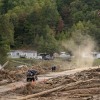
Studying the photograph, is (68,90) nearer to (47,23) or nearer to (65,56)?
(65,56)

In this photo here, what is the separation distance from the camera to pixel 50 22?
91.7 meters

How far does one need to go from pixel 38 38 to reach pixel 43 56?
6.60 meters

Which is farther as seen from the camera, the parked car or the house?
the house

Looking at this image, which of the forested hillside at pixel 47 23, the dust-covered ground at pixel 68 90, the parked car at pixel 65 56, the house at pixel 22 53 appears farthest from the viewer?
the forested hillside at pixel 47 23

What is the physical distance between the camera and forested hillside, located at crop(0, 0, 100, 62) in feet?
265

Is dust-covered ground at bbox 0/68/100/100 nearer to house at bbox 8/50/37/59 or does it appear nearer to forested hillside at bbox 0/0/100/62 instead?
forested hillside at bbox 0/0/100/62

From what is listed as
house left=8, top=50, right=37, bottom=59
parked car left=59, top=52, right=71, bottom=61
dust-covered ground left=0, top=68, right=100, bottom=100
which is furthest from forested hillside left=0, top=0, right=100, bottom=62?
dust-covered ground left=0, top=68, right=100, bottom=100

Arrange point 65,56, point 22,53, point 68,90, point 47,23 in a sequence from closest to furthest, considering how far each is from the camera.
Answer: point 68,90 → point 65,56 → point 22,53 → point 47,23

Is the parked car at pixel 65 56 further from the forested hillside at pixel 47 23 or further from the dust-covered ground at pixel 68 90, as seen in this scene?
the dust-covered ground at pixel 68 90

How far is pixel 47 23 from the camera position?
3563 inches

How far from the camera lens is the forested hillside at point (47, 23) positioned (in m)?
80.9

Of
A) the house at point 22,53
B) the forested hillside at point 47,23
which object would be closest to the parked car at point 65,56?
the forested hillside at point 47,23

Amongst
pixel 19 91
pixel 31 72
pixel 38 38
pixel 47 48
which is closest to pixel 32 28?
pixel 38 38

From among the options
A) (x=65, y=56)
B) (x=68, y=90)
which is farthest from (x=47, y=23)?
(x=68, y=90)
